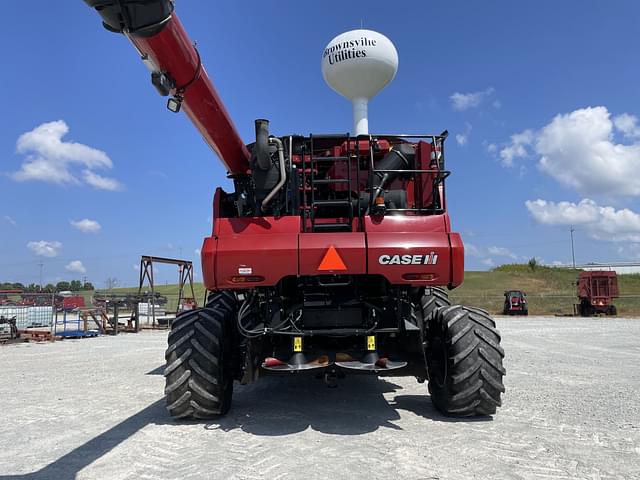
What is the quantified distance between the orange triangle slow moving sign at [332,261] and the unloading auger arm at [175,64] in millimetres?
1949

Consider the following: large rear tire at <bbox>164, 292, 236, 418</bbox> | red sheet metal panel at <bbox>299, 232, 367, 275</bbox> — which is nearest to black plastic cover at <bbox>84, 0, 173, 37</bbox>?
red sheet metal panel at <bbox>299, 232, 367, 275</bbox>

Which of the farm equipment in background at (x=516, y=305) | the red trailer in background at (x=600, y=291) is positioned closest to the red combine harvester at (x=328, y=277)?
the red trailer in background at (x=600, y=291)

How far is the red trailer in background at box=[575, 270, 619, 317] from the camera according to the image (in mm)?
31484

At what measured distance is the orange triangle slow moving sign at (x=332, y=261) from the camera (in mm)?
5172

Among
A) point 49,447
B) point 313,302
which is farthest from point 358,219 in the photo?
point 49,447

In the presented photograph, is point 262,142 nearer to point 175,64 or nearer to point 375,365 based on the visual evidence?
Result: point 175,64

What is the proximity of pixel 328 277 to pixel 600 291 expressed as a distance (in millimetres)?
31991

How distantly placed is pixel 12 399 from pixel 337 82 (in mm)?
8923

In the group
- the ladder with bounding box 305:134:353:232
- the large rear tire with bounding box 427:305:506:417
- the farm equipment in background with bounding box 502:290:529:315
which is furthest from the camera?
the farm equipment in background with bounding box 502:290:529:315

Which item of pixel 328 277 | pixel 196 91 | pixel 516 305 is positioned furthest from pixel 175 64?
pixel 516 305

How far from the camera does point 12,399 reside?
748 cm

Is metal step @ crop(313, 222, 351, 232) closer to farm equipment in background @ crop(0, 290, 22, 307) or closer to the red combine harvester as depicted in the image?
the red combine harvester

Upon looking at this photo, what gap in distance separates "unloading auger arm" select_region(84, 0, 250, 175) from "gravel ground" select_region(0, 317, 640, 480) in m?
3.26

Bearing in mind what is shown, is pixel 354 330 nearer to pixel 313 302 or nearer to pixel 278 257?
pixel 313 302
